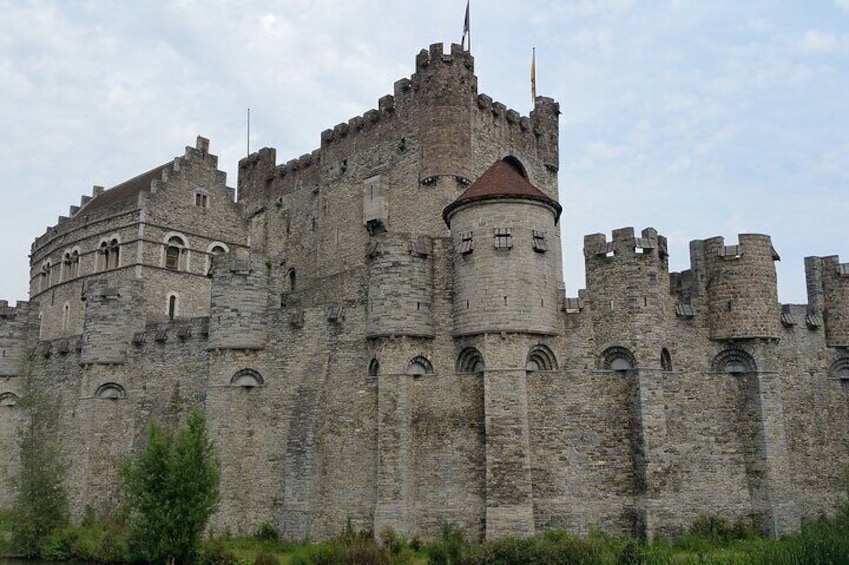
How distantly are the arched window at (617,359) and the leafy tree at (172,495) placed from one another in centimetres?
1232

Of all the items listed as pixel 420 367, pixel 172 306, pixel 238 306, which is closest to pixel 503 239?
pixel 420 367

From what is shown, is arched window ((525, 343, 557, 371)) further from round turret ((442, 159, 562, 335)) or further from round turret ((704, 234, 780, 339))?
round turret ((704, 234, 780, 339))

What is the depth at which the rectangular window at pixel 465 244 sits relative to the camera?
26.2 m

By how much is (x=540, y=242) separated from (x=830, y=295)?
443 inches

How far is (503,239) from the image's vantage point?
84.3ft

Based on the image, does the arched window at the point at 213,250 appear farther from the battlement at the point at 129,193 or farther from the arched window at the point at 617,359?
the arched window at the point at 617,359

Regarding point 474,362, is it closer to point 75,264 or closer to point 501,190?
point 501,190

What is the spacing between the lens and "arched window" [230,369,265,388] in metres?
29.0

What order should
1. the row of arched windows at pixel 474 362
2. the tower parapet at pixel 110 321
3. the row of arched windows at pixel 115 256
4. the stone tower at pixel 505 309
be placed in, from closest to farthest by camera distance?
the stone tower at pixel 505 309 < the row of arched windows at pixel 474 362 < the tower parapet at pixel 110 321 < the row of arched windows at pixel 115 256

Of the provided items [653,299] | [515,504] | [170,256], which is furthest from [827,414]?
[170,256]

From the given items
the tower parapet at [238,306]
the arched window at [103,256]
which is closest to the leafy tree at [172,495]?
the tower parapet at [238,306]

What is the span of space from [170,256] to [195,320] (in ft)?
38.6

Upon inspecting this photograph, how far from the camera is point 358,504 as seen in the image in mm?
26062

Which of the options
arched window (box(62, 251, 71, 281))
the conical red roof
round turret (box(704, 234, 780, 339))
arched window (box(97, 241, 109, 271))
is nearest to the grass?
round turret (box(704, 234, 780, 339))
